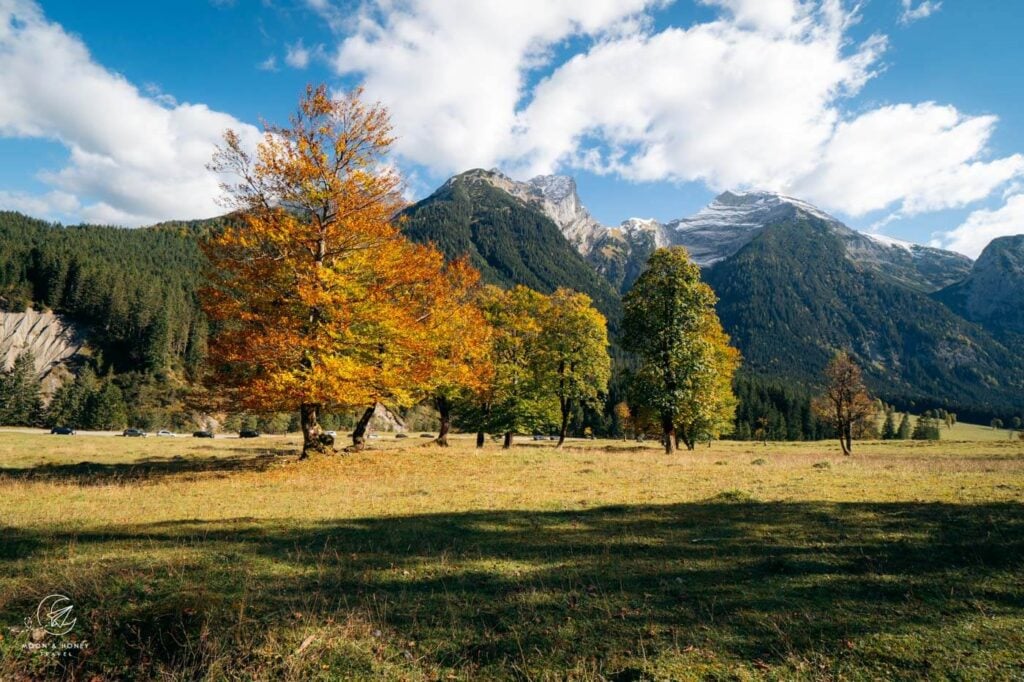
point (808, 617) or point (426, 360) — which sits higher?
point (426, 360)

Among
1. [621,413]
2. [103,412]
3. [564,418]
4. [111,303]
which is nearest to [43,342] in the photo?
[111,303]

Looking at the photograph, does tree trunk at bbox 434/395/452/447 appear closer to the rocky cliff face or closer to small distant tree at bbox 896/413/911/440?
small distant tree at bbox 896/413/911/440

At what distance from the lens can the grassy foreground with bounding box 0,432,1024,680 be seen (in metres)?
5.33

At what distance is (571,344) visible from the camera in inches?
1604

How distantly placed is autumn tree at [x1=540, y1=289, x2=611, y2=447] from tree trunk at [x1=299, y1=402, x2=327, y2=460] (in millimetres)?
20876

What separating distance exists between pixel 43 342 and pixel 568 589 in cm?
20032

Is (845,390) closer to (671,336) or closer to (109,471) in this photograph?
(671,336)

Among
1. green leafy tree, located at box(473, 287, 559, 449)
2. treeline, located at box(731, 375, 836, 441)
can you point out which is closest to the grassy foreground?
green leafy tree, located at box(473, 287, 559, 449)

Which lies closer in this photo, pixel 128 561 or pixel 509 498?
pixel 128 561

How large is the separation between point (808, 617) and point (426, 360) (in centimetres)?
1958

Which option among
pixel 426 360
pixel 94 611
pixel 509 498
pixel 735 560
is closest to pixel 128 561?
pixel 94 611

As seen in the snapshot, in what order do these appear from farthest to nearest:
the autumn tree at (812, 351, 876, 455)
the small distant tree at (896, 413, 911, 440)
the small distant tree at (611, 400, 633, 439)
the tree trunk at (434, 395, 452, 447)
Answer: the small distant tree at (896, 413, 911, 440), the small distant tree at (611, 400, 633, 439), the autumn tree at (812, 351, 876, 455), the tree trunk at (434, 395, 452, 447)

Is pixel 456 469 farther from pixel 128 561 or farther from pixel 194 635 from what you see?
pixel 194 635

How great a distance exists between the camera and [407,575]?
802 cm
